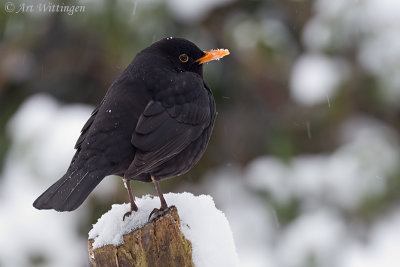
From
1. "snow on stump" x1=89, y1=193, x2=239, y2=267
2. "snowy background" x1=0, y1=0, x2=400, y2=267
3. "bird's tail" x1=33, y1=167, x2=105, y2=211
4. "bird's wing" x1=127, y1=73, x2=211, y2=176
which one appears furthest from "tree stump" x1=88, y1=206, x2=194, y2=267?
"snowy background" x1=0, y1=0, x2=400, y2=267

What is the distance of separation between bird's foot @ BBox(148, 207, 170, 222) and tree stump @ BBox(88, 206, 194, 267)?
78 millimetres

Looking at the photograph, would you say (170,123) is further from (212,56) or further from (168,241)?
(168,241)

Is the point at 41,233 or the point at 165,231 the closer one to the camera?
the point at 165,231

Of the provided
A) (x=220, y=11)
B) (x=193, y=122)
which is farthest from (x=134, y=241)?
(x=220, y=11)

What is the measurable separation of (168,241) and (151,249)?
0.08 meters

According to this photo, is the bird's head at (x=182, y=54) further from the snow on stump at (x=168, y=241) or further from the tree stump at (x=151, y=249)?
the tree stump at (x=151, y=249)

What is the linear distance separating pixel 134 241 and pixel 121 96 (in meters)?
0.89

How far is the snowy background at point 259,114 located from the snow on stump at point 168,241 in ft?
10.6

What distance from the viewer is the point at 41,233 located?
6469 millimetres

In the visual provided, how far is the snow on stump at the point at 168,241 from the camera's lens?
8.52ft

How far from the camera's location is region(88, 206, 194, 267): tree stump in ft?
8.49

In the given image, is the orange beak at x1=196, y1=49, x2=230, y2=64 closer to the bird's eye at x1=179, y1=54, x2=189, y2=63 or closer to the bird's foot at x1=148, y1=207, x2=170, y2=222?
the bird's eye at x1=179, y1=54, x2=189, y2=63

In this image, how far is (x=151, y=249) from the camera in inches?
103

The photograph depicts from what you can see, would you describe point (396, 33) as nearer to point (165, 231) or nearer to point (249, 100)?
point (249, 100)
